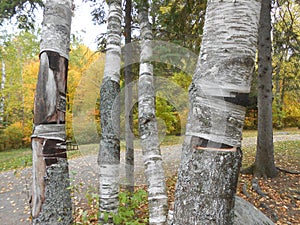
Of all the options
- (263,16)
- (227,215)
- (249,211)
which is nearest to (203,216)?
(227,215)

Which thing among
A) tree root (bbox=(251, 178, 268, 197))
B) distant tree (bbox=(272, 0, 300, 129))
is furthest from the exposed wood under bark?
distant tree (bbox=(272, 0, 300, 129))

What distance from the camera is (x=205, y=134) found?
0.85m

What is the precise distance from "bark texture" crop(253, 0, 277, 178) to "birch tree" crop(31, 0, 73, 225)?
489cm

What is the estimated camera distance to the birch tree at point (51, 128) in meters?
1.64

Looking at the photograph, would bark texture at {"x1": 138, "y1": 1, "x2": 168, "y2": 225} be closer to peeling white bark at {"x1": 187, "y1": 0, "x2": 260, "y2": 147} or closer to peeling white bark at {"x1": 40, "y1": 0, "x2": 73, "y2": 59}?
peeling white bark at {"x1": 40, "y1": 0, "x2": 73, "y2": 59}

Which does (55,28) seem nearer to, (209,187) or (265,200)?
(209,187)

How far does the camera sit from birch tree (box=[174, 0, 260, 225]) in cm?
83

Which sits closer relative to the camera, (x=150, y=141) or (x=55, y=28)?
(x=55, y=28)

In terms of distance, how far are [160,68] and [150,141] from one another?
2.52 m

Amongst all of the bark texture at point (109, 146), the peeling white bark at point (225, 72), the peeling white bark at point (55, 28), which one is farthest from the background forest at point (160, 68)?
the peeling white bark at point (225, 72)

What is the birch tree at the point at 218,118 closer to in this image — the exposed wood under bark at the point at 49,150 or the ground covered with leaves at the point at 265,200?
the exposed wood under bark at the point at 49,150

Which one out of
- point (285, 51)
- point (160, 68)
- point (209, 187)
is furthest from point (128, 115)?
point (285, 51)

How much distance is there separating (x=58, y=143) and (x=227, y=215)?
4.64 ft

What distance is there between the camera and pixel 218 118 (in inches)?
33.5
